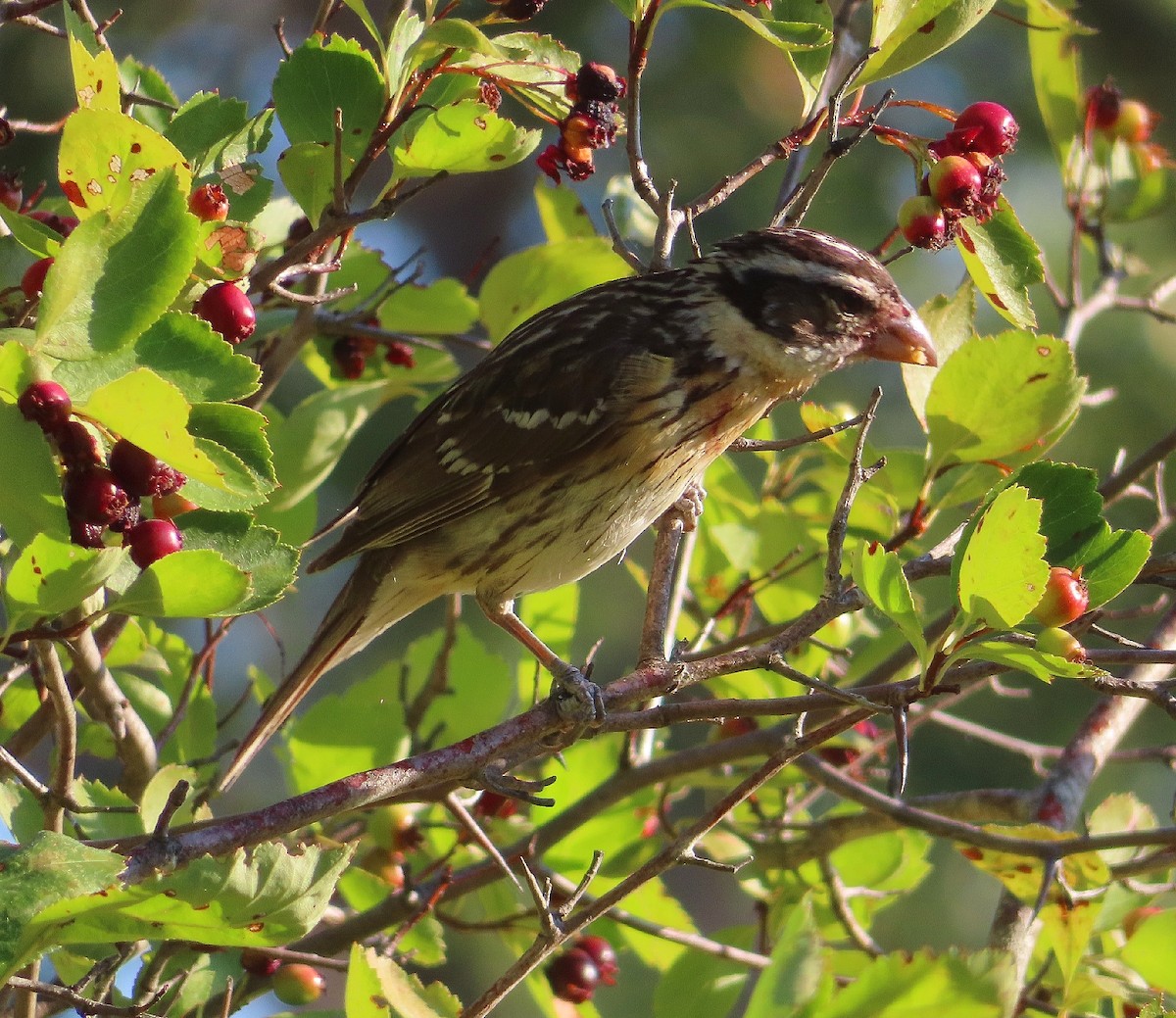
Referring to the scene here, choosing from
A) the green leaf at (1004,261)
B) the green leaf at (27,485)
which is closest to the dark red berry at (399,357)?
the green leaf at (1004,261)

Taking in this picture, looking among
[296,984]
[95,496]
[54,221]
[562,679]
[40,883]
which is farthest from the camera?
[562,679]

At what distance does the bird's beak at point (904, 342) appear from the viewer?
10.4 feet

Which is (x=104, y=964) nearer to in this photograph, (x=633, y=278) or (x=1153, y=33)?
(x=633, y=278)

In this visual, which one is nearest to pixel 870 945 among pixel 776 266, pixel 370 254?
pixel 776 266

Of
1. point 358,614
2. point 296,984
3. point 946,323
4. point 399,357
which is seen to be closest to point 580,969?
point 296,984

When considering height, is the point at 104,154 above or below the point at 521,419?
above

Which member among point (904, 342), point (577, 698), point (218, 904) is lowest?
point (577, 698)

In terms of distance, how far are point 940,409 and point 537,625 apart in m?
1.33

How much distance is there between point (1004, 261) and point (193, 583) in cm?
164

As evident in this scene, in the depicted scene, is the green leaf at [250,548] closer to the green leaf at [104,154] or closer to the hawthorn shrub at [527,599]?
the hawthorn shrub at [527,599]

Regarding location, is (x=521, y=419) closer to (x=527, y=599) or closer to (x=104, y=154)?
(x=527, y=599)

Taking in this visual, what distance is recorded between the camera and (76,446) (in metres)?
1.94

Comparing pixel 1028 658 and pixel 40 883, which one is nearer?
pixel 40 883

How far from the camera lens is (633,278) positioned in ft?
12.5
